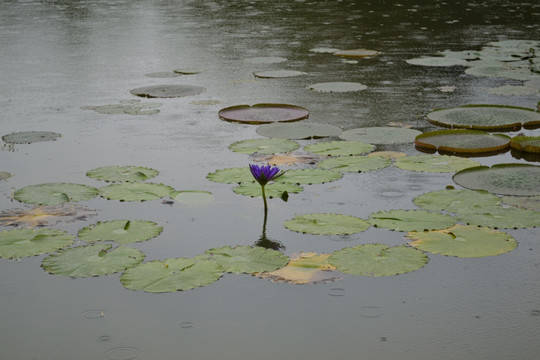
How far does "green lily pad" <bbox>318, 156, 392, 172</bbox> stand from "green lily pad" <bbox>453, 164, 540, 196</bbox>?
0.44 metres

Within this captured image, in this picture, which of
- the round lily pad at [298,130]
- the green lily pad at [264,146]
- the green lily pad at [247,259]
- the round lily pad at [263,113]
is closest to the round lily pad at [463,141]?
the round lily pad at [298,130]

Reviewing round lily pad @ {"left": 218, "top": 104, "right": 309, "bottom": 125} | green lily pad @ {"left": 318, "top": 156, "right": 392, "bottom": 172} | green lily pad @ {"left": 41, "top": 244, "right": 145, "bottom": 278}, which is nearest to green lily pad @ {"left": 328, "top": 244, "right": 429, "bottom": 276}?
green lily pad @ {"left": 41, "top": 244, "right": 145, "bottom": 278}

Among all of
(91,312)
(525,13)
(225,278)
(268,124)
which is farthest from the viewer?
(525,13)

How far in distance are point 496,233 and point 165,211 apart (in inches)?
57.7

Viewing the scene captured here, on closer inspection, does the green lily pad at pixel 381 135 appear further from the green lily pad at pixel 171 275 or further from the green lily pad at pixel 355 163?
the green lily pad at pixel 171 275

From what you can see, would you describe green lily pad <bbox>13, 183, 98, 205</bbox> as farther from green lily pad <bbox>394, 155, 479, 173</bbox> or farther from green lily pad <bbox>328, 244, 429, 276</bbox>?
green lily pad <bbox>394, 155, 479, 173</bbox>

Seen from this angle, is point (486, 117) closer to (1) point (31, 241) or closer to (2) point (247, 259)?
(2) point (247, 259)

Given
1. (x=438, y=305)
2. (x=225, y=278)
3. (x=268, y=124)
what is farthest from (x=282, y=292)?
(x=268, y=124)

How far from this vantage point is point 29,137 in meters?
4.84

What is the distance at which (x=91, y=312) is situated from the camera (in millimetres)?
2568

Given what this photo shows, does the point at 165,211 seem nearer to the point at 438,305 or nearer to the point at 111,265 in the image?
the point at 111,265

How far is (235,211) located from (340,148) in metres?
1.14

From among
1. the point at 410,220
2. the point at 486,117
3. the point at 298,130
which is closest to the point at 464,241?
the point at 410,220

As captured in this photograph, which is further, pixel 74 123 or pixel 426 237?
pixel 74 123
